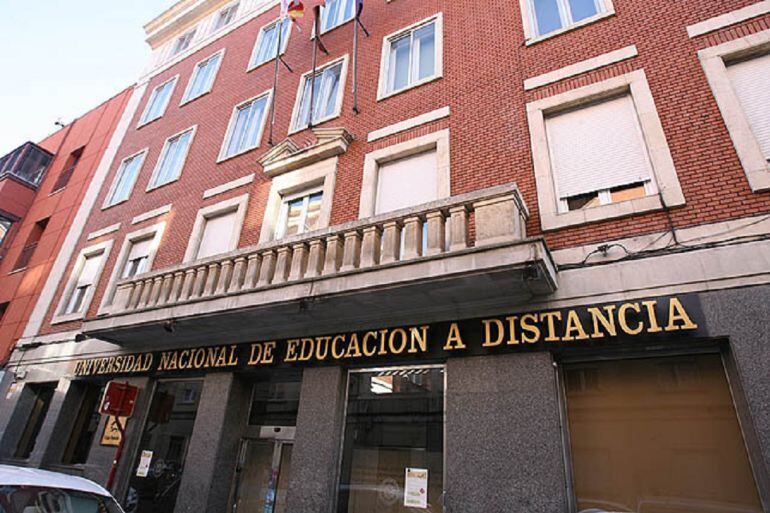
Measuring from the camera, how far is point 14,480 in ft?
13.6

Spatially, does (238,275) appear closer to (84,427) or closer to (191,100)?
(84,427)

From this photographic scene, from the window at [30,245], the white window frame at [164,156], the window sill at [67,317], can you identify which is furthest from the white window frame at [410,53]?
the window at [30,245]

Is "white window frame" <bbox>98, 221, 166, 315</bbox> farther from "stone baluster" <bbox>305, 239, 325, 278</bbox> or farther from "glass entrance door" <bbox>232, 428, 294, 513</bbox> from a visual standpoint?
"stone baluster" <bbox>305, 239, 325, 278</bbox>

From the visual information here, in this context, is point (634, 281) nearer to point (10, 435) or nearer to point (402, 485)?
point (402, 485)

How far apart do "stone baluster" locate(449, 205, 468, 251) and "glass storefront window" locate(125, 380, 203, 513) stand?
665cm

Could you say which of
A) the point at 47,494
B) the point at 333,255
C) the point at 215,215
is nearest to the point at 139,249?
the point at 215,215

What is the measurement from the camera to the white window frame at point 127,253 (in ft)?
40.2

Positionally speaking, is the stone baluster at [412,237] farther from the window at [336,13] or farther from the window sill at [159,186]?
the window sill at [159,186]

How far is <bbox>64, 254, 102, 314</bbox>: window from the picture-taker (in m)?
13.4

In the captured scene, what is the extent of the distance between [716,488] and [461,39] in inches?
360

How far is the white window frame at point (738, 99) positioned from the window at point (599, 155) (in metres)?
1.04

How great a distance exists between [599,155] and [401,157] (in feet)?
12.6

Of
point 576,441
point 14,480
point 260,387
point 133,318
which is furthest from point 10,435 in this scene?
point 576,441

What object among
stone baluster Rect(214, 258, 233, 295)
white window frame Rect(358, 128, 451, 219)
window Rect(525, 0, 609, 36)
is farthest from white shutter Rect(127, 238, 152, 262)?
window Rect(525, 0, 609, 36)
